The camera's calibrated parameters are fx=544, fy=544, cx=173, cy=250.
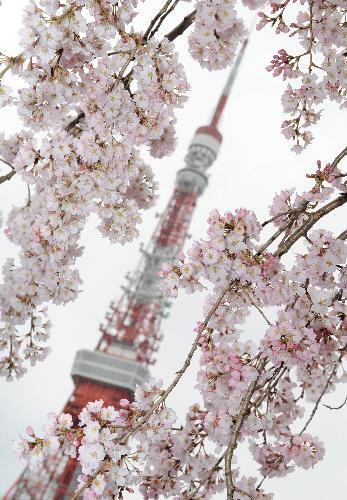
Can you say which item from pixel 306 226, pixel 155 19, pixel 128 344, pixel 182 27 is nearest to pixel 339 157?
pixel 306 226

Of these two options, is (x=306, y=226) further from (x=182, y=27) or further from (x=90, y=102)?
(x=182, y=27)

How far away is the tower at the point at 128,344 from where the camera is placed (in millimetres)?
30688

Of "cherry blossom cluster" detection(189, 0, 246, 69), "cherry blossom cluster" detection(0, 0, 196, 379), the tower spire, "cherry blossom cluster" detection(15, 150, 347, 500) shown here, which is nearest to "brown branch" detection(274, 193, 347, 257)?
"cherry blossom cluster" detection(15, 150, 347, 500)

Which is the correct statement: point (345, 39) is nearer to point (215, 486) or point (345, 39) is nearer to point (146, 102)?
point (146, 102)

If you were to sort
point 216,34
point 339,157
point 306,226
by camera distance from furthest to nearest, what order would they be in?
point 216,34
point 339,157
point 306,226

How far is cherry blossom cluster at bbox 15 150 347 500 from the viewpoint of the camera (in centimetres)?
234

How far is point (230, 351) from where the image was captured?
3.63m

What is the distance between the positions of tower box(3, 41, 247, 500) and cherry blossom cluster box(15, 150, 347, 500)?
25.8 meters

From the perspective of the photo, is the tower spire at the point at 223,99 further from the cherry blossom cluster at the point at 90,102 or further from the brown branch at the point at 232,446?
the brown branch at the point at 232,446

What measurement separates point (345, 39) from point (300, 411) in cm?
336

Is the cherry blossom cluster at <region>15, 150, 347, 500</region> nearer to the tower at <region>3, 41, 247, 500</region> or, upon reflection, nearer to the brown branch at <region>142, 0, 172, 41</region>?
the brown branch at <region>142, 0, 172, 41</region>

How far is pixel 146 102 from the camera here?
9.96 ft

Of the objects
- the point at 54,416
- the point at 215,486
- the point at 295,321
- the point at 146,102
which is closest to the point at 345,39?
the point at 146,102

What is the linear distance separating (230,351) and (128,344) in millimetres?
33718
